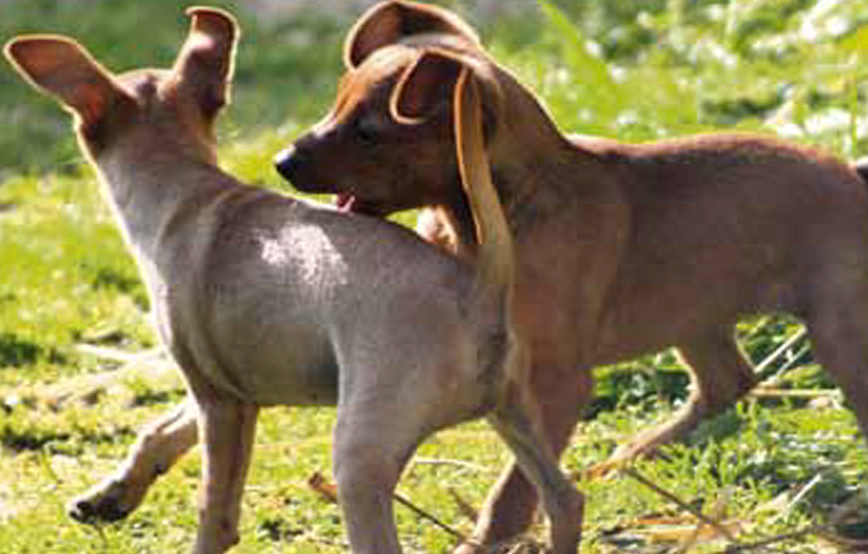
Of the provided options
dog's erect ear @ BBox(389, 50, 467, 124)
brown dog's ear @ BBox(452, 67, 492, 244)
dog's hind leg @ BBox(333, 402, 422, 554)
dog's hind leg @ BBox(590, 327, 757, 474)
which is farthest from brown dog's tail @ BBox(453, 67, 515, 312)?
dog's hind leg @ BBox(590, 327, 757, 474)

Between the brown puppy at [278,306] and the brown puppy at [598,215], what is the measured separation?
328 mm

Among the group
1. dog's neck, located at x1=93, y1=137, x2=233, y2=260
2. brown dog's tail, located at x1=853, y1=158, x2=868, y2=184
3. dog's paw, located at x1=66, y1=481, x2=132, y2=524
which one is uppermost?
dog's neck, located at x1=93, y1=137, x2=233, y2=260

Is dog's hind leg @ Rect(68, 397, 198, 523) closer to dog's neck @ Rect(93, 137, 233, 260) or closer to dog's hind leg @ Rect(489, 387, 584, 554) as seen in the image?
dog's neck @ Rect(93, 137, 233, 260)

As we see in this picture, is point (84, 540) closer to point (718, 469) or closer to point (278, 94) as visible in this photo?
point (718, 469)

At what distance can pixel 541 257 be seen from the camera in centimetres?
586

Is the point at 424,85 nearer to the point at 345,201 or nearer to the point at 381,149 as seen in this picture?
the point at 381,149

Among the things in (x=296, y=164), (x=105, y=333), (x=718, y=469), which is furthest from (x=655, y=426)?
(x=105, y=333)

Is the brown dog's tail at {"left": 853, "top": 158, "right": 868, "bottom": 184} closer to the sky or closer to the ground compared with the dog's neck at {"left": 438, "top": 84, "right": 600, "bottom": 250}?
closer to the ground

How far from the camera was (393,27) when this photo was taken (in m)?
6.25

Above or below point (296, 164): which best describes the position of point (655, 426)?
below

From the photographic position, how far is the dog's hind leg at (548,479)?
5219mm

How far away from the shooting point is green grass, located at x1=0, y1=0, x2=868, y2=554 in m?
6.05

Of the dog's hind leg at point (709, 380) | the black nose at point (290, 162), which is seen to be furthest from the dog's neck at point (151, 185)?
the dog's hind leg at point (709, 380)

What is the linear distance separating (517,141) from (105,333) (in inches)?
95.6
